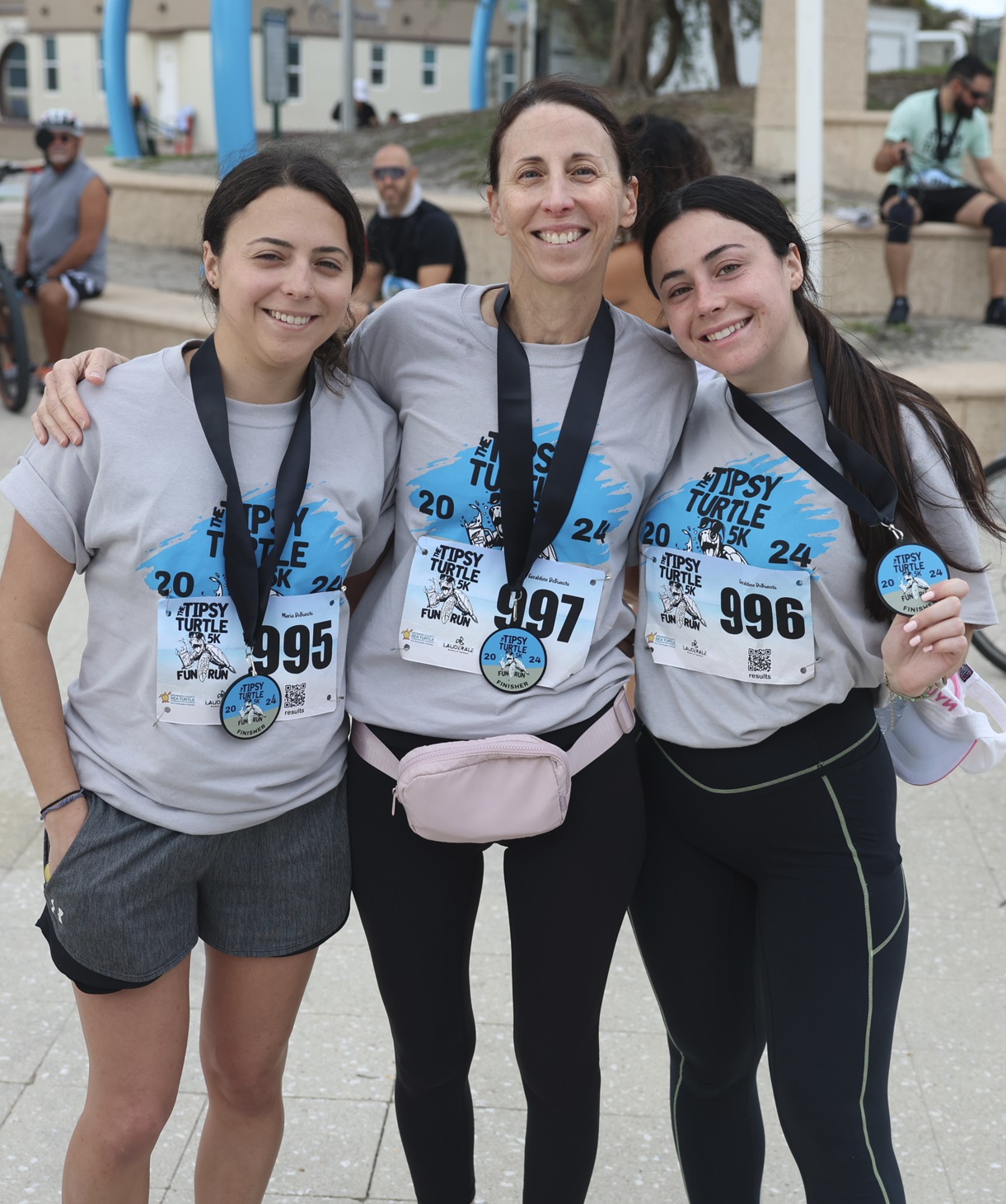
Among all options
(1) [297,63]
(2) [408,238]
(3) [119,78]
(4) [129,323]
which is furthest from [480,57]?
(2) [408,238]

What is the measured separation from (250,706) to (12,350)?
713 centimetres

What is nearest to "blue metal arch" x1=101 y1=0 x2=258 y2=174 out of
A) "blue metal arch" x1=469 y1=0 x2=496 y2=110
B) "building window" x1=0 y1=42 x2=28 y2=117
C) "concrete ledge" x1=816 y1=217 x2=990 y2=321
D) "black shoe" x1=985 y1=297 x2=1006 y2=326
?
"concrete ledge" x1=816 y1=217 x2=990 y2=321

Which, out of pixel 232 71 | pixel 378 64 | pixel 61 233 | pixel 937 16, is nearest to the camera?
pixel 61 233

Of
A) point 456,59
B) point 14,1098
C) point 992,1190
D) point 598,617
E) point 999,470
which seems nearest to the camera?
point 598,617

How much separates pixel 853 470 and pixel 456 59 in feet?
125

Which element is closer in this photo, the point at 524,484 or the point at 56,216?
the point at 524,484

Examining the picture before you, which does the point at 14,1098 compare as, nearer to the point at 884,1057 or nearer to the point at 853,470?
the point at 884,1057

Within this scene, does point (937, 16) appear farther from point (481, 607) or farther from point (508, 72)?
point (481, 607)

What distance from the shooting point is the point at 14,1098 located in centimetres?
269

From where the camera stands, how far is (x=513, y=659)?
76.5 inches

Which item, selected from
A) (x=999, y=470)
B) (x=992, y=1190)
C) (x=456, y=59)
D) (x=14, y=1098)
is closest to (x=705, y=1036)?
(x=992, y=1190)

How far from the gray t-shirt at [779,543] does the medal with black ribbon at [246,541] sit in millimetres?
582

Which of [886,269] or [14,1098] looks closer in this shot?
[14,1098]

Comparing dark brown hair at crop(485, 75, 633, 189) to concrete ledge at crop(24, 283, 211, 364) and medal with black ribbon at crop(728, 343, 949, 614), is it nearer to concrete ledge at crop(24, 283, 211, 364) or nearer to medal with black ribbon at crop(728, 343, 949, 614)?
medal with black ribbon at crop(728, 343, 949, 614)
